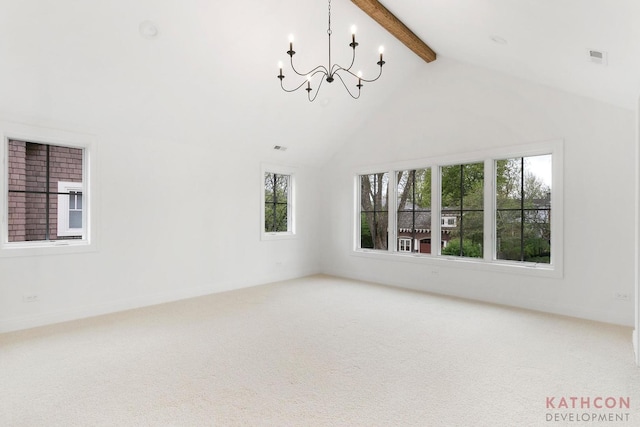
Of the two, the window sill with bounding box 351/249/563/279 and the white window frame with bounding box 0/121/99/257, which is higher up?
the white window frame with bounding box 0/121/99/257

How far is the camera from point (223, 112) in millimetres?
4980

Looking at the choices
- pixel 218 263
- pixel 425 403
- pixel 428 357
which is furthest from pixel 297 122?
pixel 425 403

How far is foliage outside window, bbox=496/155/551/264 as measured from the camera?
15.2ft

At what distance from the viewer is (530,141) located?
Result: 182 inches

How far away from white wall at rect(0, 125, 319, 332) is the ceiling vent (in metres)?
4.65

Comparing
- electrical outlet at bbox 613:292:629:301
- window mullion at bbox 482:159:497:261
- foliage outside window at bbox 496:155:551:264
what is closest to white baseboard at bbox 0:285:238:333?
window mullion at bbox 482:159:497:261

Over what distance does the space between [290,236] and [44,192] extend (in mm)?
3834

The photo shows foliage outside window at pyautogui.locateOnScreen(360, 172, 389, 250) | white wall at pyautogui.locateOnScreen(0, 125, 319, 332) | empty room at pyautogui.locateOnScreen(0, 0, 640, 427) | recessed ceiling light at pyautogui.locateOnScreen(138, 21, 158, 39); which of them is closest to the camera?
empty room at pyautogui.locateOnScreen(0, 0, 640, 427)

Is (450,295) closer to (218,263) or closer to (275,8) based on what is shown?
(218,263)

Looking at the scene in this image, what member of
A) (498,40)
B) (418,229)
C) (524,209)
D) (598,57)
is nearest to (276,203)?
(418,229)

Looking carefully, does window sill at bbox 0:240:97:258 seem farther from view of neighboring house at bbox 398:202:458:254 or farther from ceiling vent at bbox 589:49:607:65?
ceiling vent at bbox 589:49:607:65

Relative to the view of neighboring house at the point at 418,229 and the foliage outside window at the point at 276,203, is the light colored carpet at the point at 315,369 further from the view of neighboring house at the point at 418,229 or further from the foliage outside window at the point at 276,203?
the foliage outside window at the point at 276,203

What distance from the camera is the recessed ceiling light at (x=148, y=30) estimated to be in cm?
345

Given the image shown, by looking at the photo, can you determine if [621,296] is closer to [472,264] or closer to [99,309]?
[472,264]
